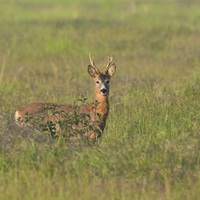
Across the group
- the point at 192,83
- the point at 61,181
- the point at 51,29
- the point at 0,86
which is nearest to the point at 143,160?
the point at 61,181

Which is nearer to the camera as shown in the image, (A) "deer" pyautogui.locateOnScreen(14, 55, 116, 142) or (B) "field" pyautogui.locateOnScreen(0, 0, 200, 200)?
(B) "field" pyautogui.locateOnScreen(0, 0, 200, 200)

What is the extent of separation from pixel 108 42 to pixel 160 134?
15.7m

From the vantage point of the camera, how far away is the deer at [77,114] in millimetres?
10422

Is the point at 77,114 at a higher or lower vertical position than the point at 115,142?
higher

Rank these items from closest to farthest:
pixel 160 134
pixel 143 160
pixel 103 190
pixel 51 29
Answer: pixel 103 190 → pixel 143 160 → pixel 160 134 → pixel 51 29

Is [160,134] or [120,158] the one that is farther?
[160,134]

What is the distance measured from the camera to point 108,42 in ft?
83.7

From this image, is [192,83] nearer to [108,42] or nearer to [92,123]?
[92,123]

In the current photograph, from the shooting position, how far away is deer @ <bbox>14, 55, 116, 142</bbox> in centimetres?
1042

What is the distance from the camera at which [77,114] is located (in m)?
10.6

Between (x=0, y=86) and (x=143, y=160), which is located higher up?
(x=0, y=86)

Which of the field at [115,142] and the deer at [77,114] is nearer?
the field at [115,142]

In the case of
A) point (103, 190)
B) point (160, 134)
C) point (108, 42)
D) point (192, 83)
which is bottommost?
point (103, 190)

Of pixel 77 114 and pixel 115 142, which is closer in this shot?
pixel 115 142
